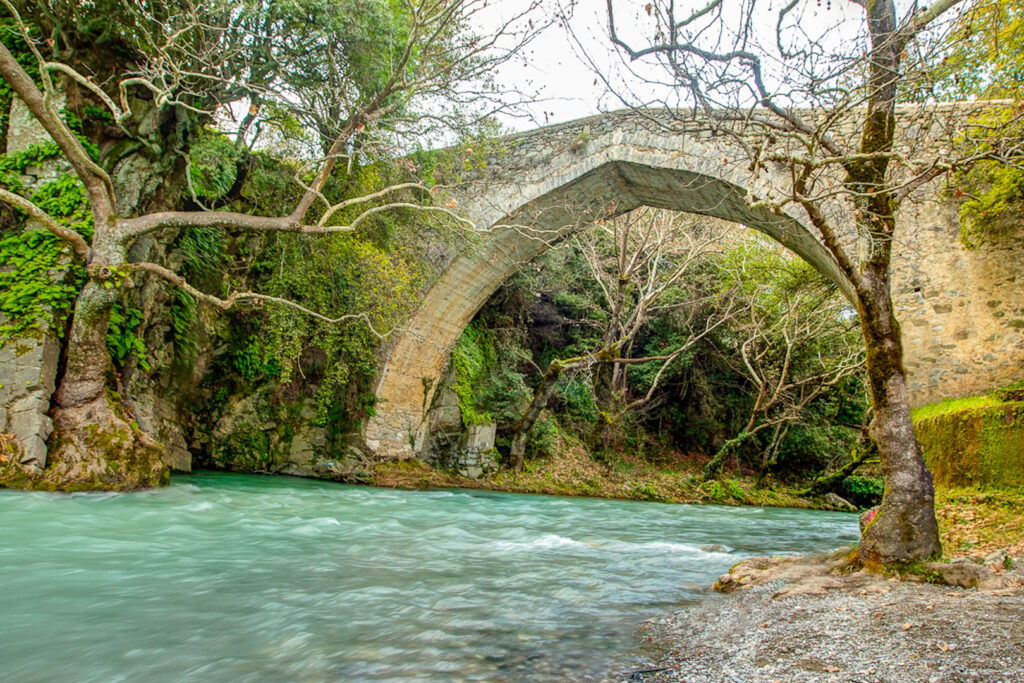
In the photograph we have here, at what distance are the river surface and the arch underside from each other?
3208mm

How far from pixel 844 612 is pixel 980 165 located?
14.9ft

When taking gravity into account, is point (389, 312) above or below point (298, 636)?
above

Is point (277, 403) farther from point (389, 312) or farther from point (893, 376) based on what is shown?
point (893, 376)

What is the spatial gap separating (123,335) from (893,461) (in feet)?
22.8

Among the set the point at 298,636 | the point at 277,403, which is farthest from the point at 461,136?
the point at 298,636

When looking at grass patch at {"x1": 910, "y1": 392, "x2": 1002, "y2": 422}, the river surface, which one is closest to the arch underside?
the river surface

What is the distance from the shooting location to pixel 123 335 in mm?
6328

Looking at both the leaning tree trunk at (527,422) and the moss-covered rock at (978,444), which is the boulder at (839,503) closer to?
the leaning tree trunk at (527,422)

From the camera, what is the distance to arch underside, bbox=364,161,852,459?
846 centimetres

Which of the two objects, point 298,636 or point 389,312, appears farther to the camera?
point 389,312

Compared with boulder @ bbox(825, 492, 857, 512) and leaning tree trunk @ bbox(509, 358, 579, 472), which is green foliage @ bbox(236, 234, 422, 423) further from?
boulder @ bbox(825, 492, 857, 512)

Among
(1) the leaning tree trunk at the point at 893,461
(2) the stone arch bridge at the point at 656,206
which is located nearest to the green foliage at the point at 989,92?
(2) the stone arch bridge at the point at 656,206

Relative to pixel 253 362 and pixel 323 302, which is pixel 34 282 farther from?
pixel 253 362

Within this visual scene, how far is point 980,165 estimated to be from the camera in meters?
5.05
